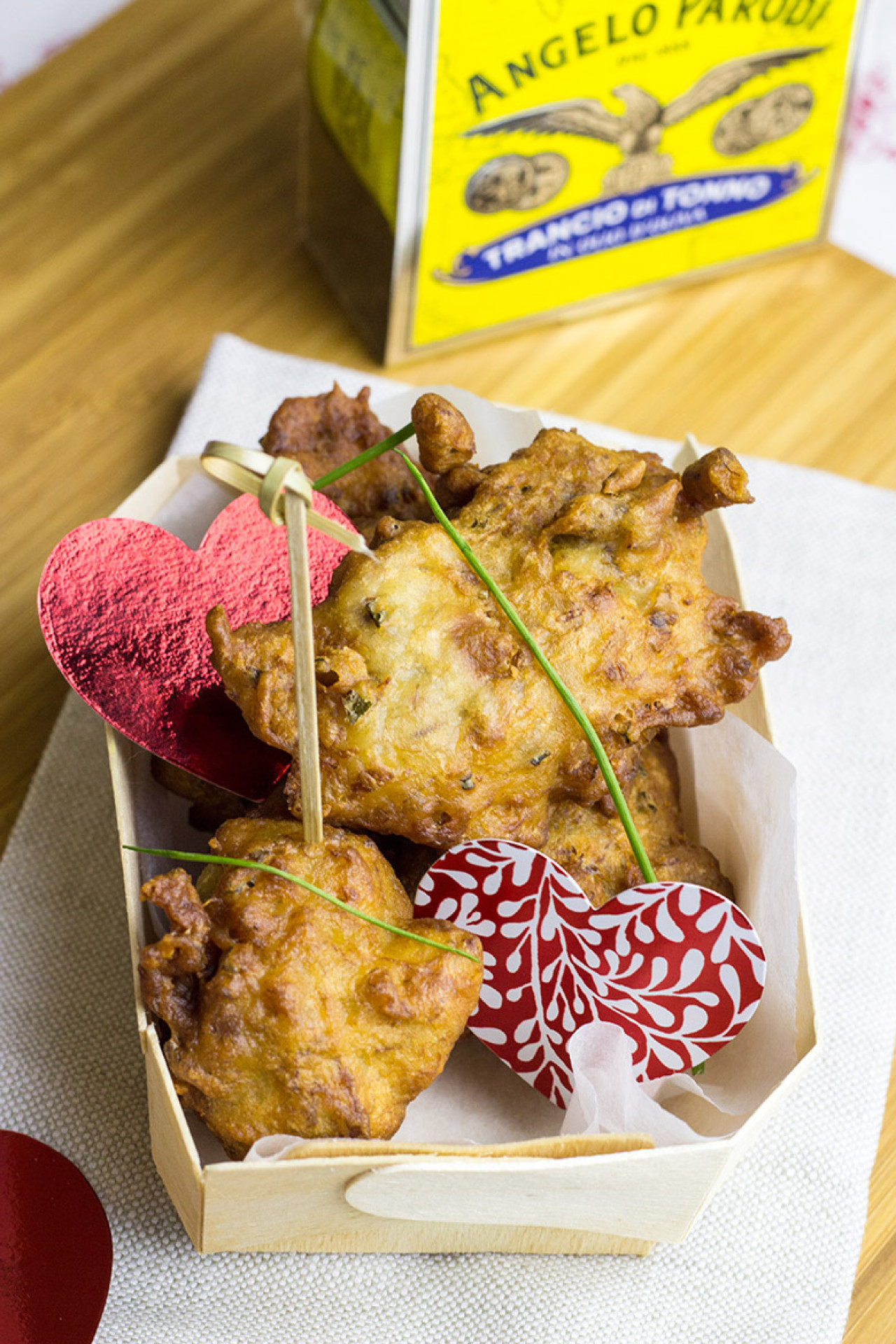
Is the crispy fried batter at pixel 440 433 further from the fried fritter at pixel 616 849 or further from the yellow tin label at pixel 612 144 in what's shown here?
the yellow tin label at pixel 612 144

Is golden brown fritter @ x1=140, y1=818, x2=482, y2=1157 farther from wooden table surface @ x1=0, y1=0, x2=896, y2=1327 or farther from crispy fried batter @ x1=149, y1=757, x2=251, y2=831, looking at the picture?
wooden table surface @ x1=0, y1=0, x2=896, y2=1327

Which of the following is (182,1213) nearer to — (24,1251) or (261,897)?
(24,1251)

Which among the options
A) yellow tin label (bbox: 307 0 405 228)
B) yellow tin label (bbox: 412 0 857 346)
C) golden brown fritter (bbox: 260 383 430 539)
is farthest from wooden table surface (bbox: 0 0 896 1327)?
golden brown fritter (bbox: 260 383 430 539)

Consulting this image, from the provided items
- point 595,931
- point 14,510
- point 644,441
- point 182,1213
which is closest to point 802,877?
point 595,931

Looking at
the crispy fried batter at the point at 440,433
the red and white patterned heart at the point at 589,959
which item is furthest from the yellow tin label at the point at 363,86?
the red and white patterned heart at the point at 589,959

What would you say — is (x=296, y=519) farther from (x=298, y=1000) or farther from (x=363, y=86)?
(x=363, y=86)

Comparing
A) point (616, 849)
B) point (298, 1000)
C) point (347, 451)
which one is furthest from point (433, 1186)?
point (347, 451)
